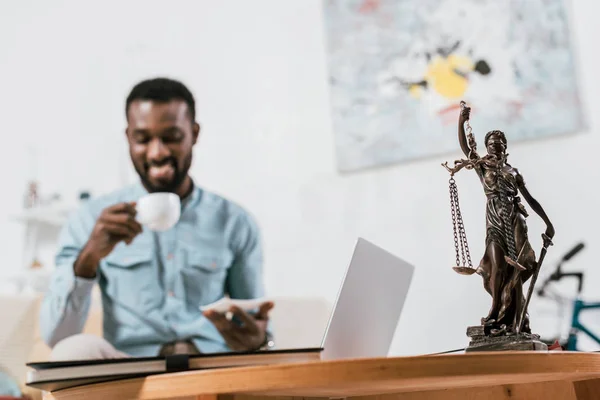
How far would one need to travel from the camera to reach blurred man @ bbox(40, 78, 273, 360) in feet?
9.39

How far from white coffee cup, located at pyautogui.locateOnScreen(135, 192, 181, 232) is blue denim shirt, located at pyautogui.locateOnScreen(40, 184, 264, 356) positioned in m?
0.05

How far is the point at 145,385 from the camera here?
654 mm

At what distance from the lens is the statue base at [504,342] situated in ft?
2.69

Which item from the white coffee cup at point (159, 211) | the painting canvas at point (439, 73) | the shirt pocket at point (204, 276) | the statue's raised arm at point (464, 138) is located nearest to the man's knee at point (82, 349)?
the shirt pocket at point (204, 276)

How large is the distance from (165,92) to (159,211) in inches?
21.7

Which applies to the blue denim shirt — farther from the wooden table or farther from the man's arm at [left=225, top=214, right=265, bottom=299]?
the wooden table

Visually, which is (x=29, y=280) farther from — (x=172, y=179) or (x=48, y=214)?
(x=172, y=179)

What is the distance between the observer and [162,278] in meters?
2.97

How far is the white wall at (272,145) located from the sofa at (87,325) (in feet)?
0.23

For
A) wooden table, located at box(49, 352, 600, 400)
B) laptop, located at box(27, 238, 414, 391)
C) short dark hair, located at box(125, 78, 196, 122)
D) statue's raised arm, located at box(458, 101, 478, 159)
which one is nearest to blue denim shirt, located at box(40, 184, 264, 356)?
short dark hair, located at box(125, 78, 196, 122)

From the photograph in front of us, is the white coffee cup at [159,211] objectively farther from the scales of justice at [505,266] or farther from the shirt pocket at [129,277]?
the scales of justice at [505,266]

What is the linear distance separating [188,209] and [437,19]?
3.99 ft

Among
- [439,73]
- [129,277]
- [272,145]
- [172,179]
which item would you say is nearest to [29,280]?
[129,277]

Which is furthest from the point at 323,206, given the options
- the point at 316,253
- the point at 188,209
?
the point at 188,209
